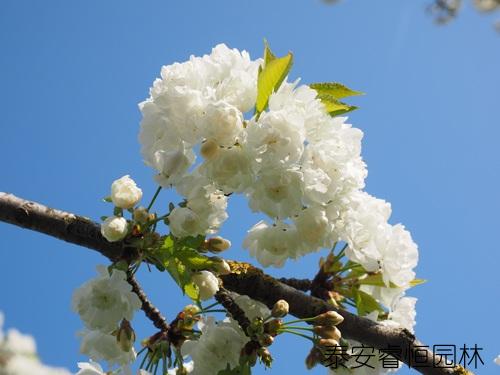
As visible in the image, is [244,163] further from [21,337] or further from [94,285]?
[21,337]

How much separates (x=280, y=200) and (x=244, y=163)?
15 centimetres

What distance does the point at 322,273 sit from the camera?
6.70 feet

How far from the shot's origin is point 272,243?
185cm

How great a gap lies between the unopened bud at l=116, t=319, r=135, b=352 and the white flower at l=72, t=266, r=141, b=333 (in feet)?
0.09

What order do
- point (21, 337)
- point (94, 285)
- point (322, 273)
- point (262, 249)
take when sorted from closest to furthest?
point (94, 285) < point (262, 249) < point (322, 273) < point (21, 337)

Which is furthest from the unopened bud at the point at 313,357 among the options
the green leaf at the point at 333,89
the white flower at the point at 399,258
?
the green leaf at the point at 333,89

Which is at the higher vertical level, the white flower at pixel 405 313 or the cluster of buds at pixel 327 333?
the white flower at pixel 405 313

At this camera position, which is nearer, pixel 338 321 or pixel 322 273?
pixel 338 321

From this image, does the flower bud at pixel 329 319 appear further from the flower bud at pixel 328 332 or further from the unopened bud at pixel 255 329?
the unopened bud at pixel 255 329

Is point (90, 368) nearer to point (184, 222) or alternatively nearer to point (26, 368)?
point (184, 222)

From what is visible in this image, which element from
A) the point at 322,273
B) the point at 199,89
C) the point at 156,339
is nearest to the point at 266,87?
the point at 199,89

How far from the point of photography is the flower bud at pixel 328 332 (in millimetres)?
1777

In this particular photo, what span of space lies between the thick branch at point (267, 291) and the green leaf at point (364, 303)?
3.3 inches

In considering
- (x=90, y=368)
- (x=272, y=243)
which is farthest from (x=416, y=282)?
(x=90, y=368)
